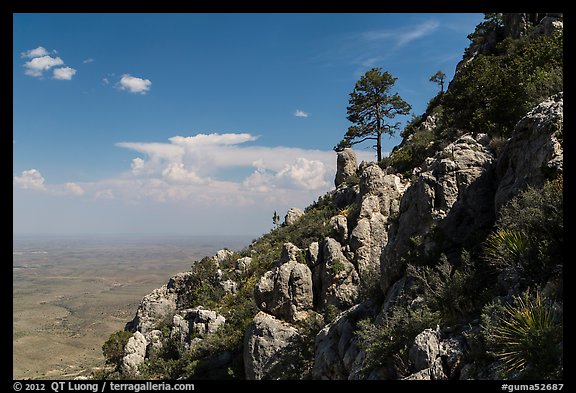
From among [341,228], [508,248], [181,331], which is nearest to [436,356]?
[508,248]

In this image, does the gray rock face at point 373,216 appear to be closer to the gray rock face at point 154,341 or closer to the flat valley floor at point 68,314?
the flat valley floor at point 68,314

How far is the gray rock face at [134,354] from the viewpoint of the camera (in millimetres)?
18594

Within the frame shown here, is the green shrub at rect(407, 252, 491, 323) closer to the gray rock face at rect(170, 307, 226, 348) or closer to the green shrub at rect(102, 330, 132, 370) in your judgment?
the gray rock face at rect(170, 307, 226, 348)

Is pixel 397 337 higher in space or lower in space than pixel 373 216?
lower

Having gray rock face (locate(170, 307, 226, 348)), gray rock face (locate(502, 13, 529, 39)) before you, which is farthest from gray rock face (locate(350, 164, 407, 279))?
gray rock face (locate(502, 13, 529, 39))

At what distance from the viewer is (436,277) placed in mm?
7699

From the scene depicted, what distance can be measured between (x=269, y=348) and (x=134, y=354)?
10.4m

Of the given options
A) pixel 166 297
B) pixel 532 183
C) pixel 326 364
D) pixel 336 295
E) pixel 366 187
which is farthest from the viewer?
pixel 166 297

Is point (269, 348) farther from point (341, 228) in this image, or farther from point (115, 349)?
point (115, 349)

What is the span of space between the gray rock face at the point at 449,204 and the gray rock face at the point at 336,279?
14.8 feet

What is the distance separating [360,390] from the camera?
5.14m
